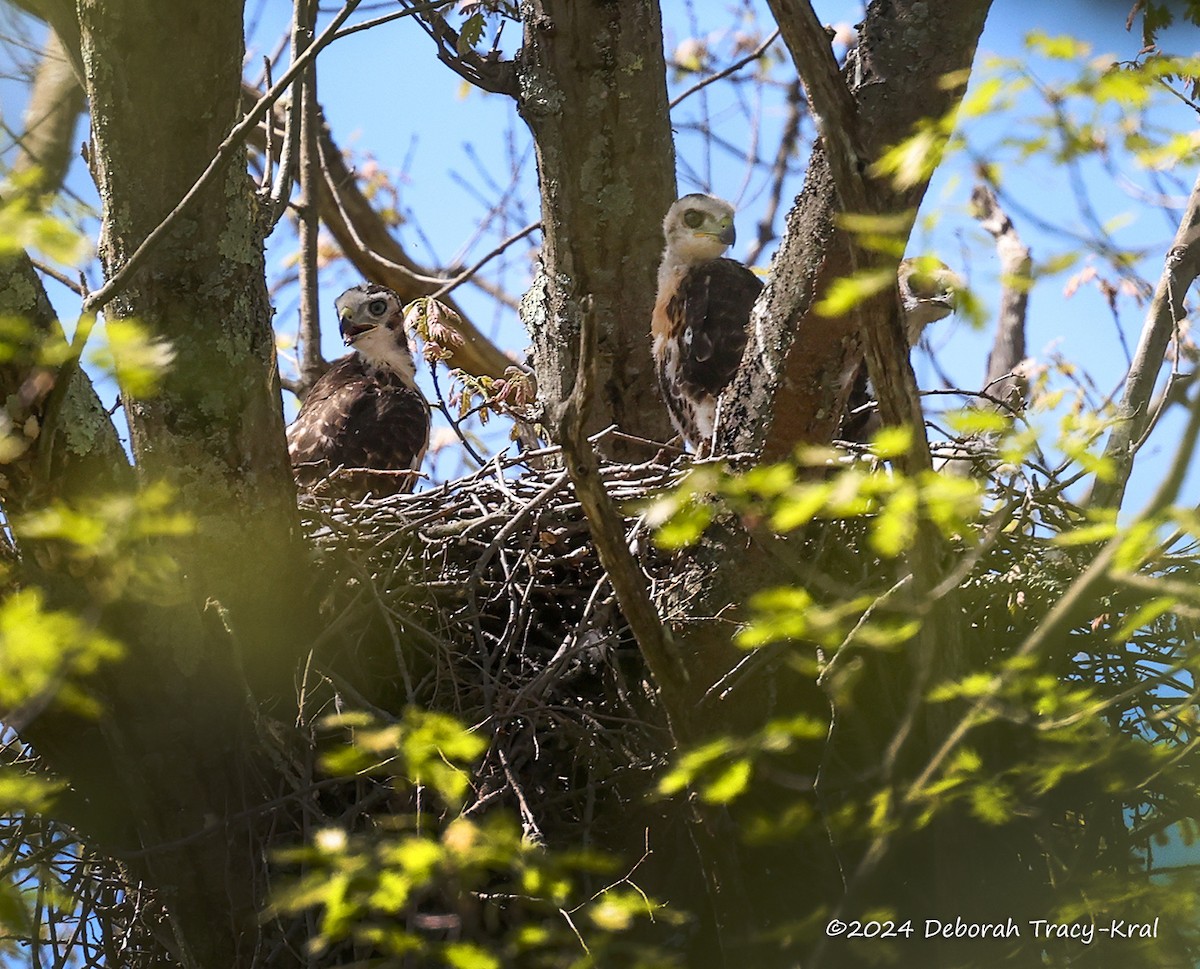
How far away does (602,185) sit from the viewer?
452cm

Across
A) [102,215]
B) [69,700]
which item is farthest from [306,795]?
[102,215]

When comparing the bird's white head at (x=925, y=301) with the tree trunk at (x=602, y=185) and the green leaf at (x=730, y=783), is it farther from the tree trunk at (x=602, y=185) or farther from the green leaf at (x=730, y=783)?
the green leaf at (x=730, y=783)

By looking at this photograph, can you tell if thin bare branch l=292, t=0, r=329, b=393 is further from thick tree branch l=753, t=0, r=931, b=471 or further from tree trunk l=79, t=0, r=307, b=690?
thick tree branch l=753, t=0, r=931, b=471

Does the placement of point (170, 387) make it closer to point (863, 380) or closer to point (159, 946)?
point (159, 946)

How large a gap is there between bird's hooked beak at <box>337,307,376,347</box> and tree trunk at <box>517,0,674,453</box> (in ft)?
A: 3.90

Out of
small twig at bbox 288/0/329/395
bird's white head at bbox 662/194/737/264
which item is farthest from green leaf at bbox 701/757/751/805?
small twig at bbox 288/0/329/395

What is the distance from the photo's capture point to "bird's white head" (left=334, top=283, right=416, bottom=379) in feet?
18.5

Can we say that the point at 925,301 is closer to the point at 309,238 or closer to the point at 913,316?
the point at 913,316

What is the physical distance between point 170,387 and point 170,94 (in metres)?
0.70

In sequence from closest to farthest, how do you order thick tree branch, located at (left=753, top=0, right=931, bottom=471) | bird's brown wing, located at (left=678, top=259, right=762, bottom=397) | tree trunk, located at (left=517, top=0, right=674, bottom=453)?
1. thick tree branch, located at (left=753, top=0, right=931, bottom=471)
2. tree trunk, located at (left=517, top=0, right=674, bottom=453)
3. bird's brown wing, located at (left=678, top=259, right=762, bottom=397)

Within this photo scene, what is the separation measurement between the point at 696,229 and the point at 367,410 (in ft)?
5.05

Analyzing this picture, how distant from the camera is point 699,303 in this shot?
4.70 meters

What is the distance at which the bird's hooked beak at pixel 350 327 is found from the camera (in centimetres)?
572

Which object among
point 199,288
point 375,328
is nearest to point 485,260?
point 375,328
